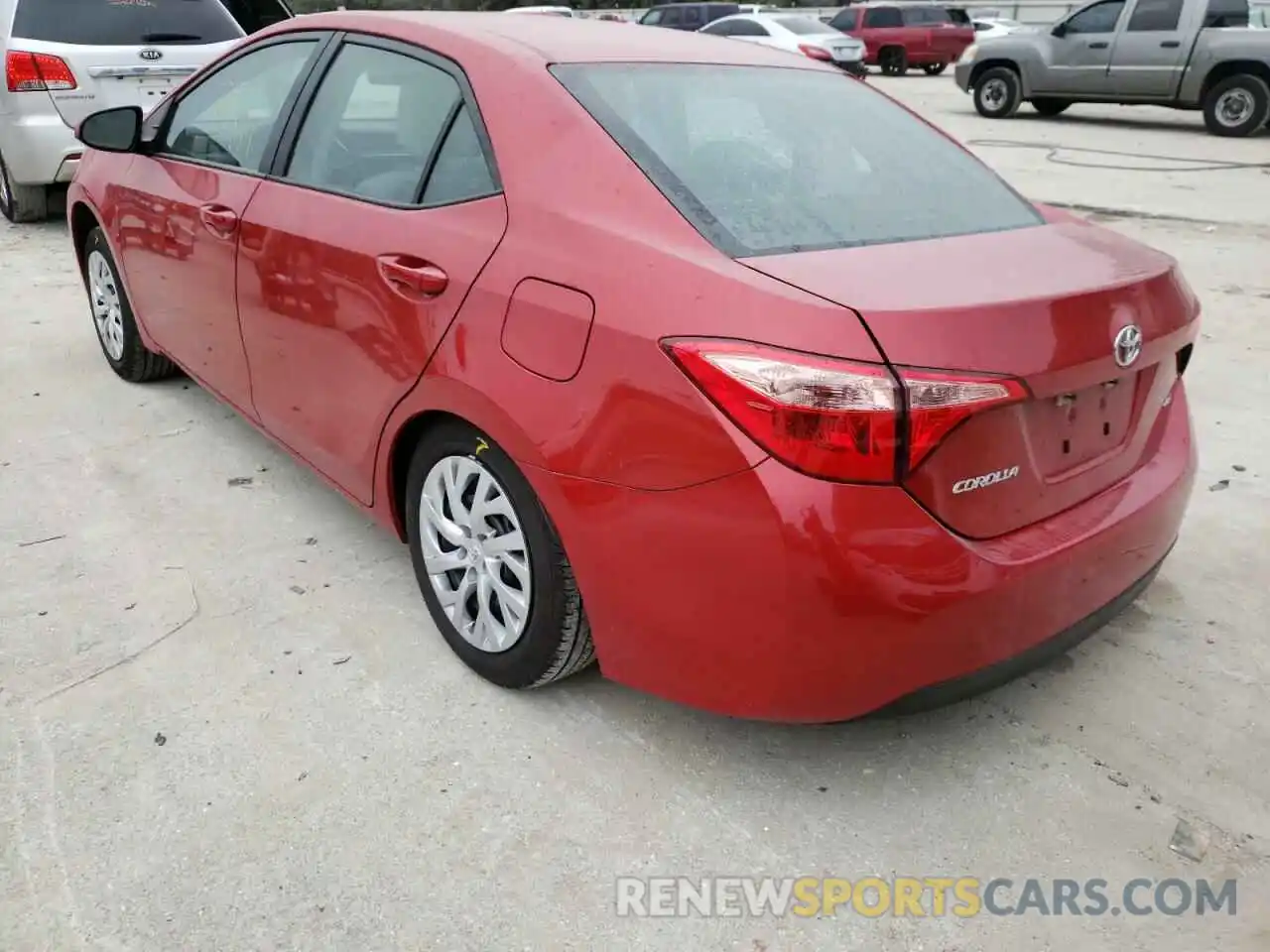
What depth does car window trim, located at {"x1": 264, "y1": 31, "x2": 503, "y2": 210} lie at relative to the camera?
8.29 feet

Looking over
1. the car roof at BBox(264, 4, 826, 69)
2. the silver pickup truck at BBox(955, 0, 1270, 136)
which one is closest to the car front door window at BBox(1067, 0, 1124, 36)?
the silver pickup truck at BBox(955, 0, 1270, 136)

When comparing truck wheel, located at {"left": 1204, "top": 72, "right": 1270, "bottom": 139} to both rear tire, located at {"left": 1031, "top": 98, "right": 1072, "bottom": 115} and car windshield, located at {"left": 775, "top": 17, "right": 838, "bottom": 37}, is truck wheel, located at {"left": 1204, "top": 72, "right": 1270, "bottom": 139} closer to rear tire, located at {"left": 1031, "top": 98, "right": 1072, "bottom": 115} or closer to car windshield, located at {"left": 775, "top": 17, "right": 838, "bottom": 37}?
rear tire, located at {"left": 1031, "top": 98, "right": 1072, "bottom": 115}

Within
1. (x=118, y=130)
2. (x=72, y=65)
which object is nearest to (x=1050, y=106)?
(x=72, y=65)

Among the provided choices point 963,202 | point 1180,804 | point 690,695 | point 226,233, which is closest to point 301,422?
point 226,233

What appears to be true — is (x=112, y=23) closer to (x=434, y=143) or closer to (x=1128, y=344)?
(x=434, y=143)

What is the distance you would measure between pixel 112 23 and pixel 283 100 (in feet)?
16.2

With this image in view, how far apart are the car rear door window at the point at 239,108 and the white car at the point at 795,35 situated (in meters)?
17.8

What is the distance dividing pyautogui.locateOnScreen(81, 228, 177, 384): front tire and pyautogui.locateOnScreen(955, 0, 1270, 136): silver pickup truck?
13380 mm

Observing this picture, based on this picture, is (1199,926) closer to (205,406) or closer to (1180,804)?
(1180,804)

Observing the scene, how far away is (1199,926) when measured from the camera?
2041 mm

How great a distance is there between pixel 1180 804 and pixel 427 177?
2278 millimetres

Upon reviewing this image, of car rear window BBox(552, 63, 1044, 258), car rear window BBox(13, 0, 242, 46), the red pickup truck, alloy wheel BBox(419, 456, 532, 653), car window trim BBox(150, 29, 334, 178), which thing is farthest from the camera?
the red pickup truck

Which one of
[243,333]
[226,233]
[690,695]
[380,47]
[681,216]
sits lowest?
[690,695]

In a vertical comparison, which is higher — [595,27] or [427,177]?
[595,27]
